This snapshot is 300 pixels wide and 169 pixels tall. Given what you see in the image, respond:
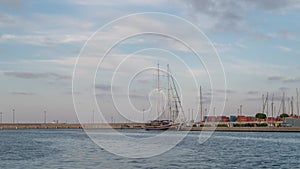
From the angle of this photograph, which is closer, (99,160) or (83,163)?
(83,163)

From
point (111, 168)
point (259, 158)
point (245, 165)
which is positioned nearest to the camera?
point (111, 168)

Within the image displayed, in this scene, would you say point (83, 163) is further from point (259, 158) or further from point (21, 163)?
point (259, 158)

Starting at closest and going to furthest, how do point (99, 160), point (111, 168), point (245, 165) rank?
point (111, 168) < point (245, 165) < point (99, 160)

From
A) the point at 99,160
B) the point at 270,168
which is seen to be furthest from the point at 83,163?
the point at 270,168

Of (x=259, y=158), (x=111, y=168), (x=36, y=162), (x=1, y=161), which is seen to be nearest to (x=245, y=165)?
(x=259, y=158)

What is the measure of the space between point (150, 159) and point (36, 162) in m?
15.0

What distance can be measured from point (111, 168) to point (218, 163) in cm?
1481

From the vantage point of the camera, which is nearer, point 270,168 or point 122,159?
point 270,168

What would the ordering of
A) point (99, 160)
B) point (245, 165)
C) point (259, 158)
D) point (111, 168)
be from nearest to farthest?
point (111, 168)
point (245, 165)
point (99, 160)
point (259, 158)

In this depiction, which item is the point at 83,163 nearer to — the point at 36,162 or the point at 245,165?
the point at 36,162

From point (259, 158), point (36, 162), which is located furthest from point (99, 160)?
point (259, 158)

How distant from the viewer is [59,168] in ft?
184

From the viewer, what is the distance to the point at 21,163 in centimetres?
6331

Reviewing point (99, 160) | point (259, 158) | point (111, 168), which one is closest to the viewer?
point (111, 168)
